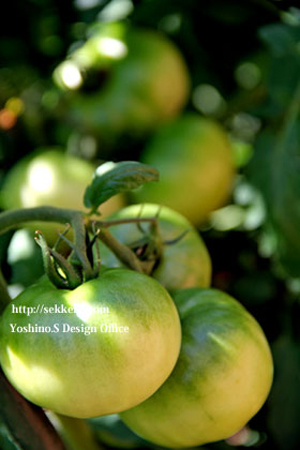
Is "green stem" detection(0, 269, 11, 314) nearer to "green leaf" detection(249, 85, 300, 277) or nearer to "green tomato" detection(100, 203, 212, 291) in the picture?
"green tomato" detection(100, 203, 212, 291)

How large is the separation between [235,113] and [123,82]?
211mm

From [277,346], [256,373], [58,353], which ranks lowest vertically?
[277,346]

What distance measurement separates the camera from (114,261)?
1.77ft

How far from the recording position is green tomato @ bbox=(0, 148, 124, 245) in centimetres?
79

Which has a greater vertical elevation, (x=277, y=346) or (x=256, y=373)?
(x=256, y=373)

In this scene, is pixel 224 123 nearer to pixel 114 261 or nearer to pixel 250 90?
pixel 250 90

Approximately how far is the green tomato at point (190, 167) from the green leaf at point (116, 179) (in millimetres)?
383

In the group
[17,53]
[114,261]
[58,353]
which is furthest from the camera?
[17,53]

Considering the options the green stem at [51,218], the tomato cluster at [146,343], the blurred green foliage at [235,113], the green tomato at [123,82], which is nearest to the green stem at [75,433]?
the blurred green foliage at [235,113]

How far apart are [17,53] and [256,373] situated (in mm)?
699

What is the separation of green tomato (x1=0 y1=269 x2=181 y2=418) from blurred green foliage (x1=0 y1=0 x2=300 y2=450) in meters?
0.40

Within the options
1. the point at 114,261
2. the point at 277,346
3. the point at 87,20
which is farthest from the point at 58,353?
the point at 87,20

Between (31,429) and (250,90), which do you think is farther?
(250,90)

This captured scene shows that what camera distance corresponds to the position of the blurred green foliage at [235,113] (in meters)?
0.85
